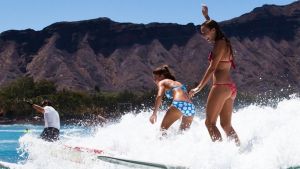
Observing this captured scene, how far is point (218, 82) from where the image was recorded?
6.32 meters

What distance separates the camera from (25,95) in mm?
110562

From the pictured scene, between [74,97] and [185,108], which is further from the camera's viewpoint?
[74,97]

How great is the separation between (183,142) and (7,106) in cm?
9145

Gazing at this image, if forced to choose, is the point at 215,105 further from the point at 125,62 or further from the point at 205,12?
the point at 125,62

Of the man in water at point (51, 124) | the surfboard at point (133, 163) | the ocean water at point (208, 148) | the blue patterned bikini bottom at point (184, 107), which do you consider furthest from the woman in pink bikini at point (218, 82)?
the man in water at point (51, 124)

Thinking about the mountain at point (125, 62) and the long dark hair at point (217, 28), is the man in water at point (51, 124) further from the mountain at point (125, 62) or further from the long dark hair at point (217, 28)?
the mountain at point (125, 62)

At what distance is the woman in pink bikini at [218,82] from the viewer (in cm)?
628

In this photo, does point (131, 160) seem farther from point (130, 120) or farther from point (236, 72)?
point (236, 72)

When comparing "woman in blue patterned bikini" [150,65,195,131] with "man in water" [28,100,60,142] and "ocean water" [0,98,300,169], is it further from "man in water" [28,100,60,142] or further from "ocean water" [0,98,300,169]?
"man in water" [28,100,60,142]

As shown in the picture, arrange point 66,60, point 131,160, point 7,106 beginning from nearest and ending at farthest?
point 131,160, point 7,106, point 66,60

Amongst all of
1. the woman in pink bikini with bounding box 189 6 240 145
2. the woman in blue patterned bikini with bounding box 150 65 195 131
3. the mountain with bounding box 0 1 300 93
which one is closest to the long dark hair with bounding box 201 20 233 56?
the woman in pink bikini with bounding box 189 6 240 145

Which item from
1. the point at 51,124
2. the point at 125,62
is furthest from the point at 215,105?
the point at 125,62

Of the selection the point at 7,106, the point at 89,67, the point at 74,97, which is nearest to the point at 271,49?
the point at 89,67

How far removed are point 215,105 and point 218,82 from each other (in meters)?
0.28
